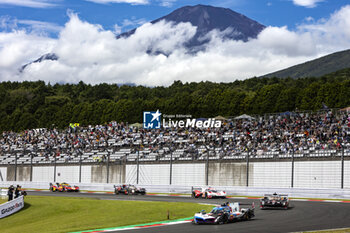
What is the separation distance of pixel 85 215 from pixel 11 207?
654 cm

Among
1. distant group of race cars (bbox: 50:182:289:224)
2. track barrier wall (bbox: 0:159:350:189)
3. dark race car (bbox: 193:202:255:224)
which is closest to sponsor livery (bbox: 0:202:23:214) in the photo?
distant group of race cars (bbox: 50:182:289:224)

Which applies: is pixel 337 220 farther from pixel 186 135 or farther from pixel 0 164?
pixel 0 164

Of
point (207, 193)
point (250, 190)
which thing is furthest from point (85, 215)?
point (250, 190)

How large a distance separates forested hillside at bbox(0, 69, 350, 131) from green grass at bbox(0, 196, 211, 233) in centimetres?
5109

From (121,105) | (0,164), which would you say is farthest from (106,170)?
(121,105)

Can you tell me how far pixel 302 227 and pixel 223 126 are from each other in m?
36.0

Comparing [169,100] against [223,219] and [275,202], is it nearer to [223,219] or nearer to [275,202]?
[275,202]

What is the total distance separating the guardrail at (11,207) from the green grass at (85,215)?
13.9 inches

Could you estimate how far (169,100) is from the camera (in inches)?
3903

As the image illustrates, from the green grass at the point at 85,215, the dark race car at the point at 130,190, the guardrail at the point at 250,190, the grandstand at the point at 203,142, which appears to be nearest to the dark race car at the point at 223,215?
the green grass at the point at 85,215

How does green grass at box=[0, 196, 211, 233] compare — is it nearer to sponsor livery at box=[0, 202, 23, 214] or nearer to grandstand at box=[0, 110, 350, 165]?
sponsor livery at box=[0, 202, 23, 214]

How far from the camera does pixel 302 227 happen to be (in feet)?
65.8

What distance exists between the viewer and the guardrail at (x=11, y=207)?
30.6 metres

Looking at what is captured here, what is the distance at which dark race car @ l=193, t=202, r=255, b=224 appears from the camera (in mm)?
21975
